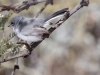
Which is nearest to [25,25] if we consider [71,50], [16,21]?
[16,21]

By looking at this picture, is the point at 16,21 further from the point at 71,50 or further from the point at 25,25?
the point at 71,50

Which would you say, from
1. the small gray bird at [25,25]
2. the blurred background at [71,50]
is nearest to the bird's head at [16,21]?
the small gray bird at [25,25]

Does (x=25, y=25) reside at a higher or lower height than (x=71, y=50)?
higher

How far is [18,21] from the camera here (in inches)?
73.0

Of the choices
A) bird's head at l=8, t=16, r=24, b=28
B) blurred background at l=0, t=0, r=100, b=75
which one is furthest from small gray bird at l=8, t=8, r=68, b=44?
blurred background at l=0, t=0, r=100, b=75

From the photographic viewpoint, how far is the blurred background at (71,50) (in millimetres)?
4078

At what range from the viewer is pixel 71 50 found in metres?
4.32

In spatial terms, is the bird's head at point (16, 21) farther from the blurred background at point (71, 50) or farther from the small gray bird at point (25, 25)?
the blurred background at point (71, 50)

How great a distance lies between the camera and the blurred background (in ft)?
13.4

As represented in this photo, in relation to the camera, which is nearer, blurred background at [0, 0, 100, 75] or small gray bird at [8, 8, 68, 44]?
small gray bird at [8, 8, 68, 44]

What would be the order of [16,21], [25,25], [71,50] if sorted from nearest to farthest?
[16,21], [25,25], [71,50]

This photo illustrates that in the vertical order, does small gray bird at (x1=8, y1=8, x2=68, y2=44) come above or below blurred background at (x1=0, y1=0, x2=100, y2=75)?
above

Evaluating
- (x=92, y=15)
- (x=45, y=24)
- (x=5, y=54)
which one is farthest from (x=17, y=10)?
(x=92, y=15)

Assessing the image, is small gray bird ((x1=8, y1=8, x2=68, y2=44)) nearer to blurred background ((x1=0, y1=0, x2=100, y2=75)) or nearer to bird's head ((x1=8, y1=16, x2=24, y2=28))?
bird's head ((x1=8, y1=16, x2=24, y2=28))
